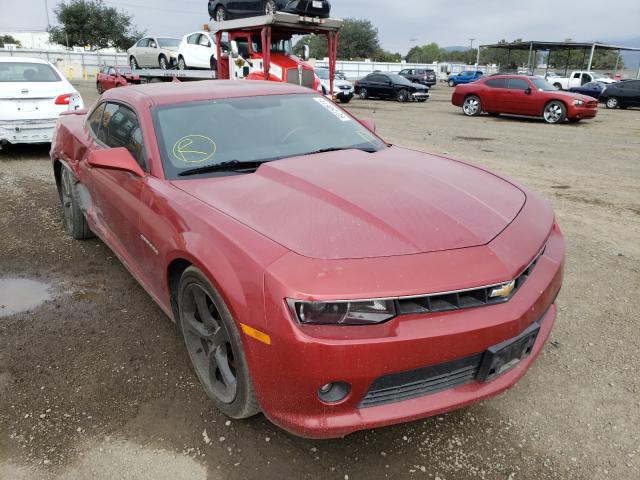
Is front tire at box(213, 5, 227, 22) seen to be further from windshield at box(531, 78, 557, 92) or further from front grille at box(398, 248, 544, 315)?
front grille at box(398, 248, 544, 315)

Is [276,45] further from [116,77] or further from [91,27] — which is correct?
[91,27]

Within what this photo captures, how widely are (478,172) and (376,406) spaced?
1771 millimetres

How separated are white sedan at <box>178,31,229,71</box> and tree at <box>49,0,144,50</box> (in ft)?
159

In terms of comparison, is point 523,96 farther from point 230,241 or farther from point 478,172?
point 230,241

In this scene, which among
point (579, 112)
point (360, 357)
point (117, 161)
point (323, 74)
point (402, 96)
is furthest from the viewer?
point (402, 96)

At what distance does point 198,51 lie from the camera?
1666cm

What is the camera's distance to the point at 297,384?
186cm

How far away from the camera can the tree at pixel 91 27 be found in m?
56.2

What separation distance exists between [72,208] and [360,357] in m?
3.78

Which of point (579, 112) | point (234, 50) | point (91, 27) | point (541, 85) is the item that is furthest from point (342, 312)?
point (91, 27)

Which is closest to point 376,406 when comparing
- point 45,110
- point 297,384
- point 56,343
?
point 297,384

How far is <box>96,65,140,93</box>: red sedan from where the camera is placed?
1755cm

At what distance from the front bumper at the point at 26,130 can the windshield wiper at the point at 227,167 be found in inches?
253

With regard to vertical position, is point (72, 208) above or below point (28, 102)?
below
